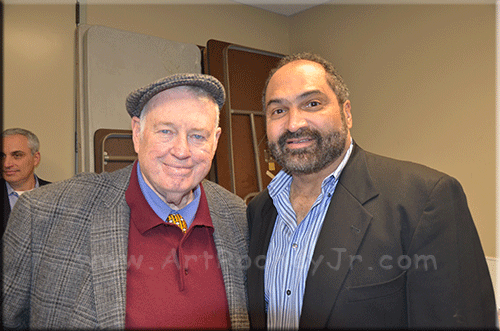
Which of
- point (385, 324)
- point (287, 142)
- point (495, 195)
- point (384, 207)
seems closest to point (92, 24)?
point (287, 142)

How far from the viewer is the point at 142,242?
136 cm

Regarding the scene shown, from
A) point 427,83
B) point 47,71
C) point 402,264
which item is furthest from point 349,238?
point 47,71

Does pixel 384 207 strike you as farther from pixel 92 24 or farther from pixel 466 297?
pixel 92 24

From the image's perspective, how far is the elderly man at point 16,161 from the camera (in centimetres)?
316

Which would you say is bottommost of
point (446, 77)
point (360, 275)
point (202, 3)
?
point (360, 275)

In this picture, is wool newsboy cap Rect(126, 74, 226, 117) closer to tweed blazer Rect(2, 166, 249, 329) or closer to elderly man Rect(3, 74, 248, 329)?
elderly man Rect(3, 74, 248, 329)

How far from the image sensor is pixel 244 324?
1459 millimetres

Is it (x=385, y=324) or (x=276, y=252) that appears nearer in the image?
(x=385, y=324)

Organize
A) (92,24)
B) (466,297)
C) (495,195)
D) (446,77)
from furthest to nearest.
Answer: (92,24) < (446,77) < (495,195) < (466,297)

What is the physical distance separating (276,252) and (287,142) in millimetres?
472

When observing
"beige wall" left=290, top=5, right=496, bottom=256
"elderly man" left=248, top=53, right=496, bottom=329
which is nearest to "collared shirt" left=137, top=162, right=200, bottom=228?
"elderly man" left=248, top=53, right=496, bottom=329

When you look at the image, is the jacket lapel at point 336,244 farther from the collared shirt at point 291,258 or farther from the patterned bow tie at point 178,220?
the patterned bow tie at point 178,220

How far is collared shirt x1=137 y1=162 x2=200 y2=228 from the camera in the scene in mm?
1449

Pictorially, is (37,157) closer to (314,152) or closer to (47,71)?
(47,71)
